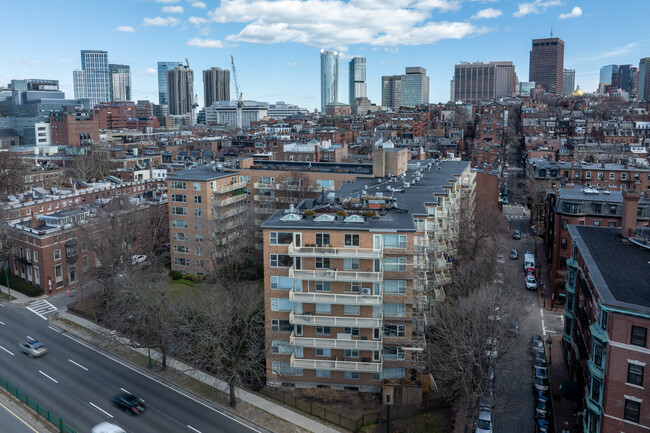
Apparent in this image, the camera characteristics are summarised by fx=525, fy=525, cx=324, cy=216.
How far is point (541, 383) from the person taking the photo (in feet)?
148

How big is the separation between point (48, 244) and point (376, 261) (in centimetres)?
4770

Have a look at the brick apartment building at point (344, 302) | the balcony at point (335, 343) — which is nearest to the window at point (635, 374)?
the brick apartment building at point (344, 302)

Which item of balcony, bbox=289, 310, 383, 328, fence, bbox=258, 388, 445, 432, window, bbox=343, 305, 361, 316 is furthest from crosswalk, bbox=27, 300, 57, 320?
window, bbox=343, 305, 361, 316

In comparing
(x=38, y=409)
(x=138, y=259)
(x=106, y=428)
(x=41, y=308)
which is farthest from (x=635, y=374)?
(x=41, y=308)

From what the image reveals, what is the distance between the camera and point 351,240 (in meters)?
41.9

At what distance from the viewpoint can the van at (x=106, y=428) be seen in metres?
35.6

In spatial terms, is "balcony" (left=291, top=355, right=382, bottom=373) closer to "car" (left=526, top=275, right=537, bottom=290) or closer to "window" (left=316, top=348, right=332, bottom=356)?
"window" (left=316, top=348, right=332, bottom=356)

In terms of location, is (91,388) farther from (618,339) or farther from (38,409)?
(618,339)

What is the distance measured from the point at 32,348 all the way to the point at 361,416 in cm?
3265

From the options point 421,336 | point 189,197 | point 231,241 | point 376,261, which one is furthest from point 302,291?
point 189,197

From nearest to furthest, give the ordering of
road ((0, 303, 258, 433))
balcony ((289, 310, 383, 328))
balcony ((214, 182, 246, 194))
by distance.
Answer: road ((0, 303, 258, 433))
balcony ((289, 310, 383, 328))
balcony ((214, 182, 246, 194))

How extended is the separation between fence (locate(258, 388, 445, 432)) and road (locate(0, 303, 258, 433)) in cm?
450

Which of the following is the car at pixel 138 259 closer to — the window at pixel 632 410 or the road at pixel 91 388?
the road at pixel 91 388

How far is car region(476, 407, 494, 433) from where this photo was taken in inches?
1515
